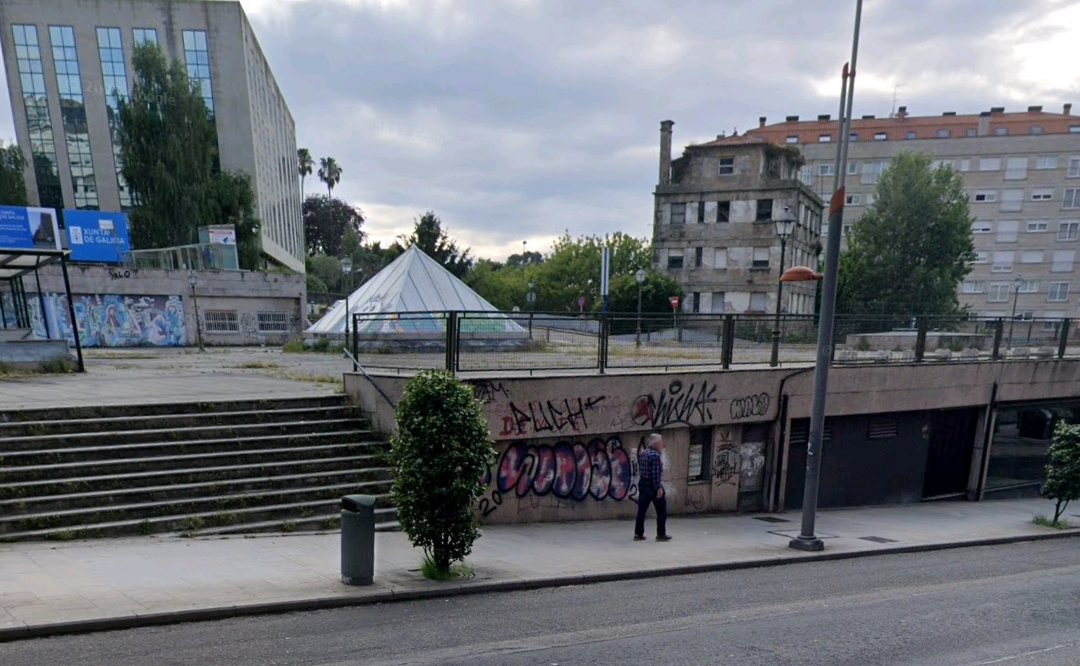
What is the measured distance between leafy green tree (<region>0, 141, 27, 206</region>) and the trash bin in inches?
2032

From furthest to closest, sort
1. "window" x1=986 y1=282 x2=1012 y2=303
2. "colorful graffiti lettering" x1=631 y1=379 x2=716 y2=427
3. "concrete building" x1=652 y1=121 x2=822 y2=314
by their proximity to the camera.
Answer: "window" x1=986 y1=282 x2=1012 y2=303 → "concrete building" x1=652 y1=121 x2=822 y2=314 → "colorful graffiti lettering" x1=631 y1=379 x2=716 y2=427

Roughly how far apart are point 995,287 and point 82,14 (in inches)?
3229

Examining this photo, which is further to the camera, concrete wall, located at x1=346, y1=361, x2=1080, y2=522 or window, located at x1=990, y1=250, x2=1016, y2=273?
window, located at x1=990, y1=250, x2=1016, y2=273

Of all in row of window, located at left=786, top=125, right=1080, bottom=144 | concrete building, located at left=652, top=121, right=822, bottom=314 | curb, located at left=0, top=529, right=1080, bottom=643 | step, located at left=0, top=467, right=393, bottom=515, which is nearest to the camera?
curb, located at left=0, top=529, right=1080, bottom=643

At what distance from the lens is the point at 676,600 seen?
25.8 ft

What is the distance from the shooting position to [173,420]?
10.8 meters

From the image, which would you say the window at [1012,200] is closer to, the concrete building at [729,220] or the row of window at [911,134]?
the row of window at [911,134]

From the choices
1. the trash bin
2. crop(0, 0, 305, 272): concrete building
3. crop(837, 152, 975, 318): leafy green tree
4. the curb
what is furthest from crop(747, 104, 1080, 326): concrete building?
the trash bin

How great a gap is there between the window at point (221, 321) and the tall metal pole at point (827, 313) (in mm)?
29363

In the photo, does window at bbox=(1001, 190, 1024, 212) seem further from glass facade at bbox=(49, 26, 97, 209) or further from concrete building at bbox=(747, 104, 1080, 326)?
glass facade at bbox=(49, 26, 97, 209)

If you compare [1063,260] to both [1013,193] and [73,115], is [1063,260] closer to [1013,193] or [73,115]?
[1013,193]

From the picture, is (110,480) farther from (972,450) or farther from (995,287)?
(995,287)

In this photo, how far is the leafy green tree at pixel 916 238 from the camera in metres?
48.5

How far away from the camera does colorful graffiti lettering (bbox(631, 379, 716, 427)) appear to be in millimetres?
12734
